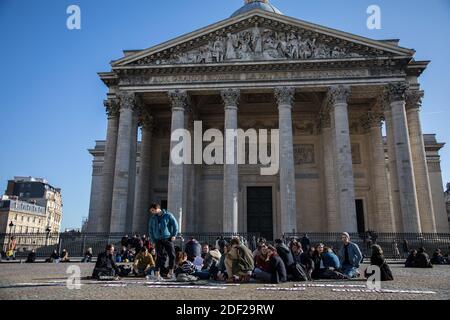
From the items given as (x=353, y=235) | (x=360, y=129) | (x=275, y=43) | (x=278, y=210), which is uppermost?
(x=275, y=43)

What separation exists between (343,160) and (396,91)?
5.91m

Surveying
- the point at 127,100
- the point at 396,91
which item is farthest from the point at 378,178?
the point at 127,100

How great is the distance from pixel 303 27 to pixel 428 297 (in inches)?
845

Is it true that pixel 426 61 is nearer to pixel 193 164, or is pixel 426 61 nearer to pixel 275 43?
pixel 275 43

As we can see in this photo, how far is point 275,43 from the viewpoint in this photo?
80.2ft

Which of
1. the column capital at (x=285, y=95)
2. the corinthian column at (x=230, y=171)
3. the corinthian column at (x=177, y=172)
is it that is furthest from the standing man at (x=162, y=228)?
the column capital at (x=285, y=95)

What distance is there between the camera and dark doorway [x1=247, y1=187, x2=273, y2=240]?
89.7 feet

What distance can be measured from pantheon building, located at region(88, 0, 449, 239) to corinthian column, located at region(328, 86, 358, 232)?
65 mm

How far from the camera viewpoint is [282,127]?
2302cm

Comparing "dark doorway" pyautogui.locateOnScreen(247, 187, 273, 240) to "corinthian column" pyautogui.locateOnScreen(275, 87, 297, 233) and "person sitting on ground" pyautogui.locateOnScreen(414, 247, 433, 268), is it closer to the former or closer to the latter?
"corinthian column" pyautogui.locateOnScreen(275, 87, 297, 233)

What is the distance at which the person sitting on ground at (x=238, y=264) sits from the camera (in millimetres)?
8844

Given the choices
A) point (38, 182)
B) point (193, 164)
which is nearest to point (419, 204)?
point (193, 164)

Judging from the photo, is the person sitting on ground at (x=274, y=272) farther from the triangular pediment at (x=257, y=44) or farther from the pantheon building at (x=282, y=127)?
the triangular pediment at (x=257, y=44)
